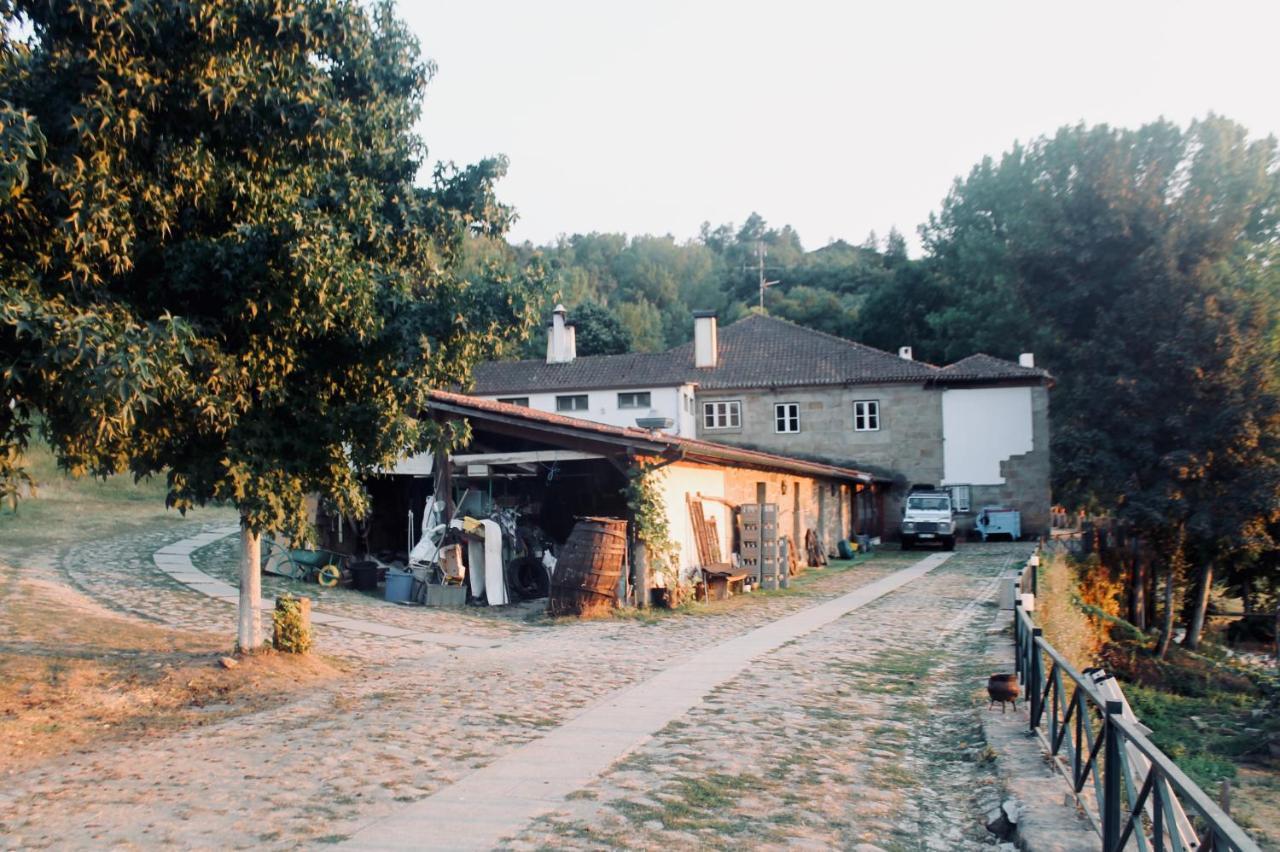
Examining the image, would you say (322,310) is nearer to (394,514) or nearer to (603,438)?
(603,438)

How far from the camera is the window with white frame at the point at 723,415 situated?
42.3m

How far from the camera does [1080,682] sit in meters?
6.34

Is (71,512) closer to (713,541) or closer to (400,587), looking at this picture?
(400,587)

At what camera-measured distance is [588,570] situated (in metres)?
Answer: 15.6

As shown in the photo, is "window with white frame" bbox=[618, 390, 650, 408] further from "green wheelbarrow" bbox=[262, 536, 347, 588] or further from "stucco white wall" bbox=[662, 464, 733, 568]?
"green wheelbarrow" bbox=[262, 536, 347, 588]

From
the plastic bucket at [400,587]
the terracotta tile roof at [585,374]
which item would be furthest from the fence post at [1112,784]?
the terracotta tile roof at [585,374]

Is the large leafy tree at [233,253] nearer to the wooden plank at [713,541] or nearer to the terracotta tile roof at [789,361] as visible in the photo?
the wooden plank at [713,541]

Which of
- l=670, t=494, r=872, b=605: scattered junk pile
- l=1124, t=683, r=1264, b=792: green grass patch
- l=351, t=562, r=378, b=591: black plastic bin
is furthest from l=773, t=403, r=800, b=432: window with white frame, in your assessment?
l=351, t=562, r=378, b=591: black plastic bin

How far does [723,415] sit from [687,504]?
23798 mm

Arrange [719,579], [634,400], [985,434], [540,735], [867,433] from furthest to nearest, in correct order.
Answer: [634,400]
[867,433]
[985,434]
[719,579]
[540,735]

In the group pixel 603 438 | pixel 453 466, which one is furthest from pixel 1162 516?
pixel 453 466

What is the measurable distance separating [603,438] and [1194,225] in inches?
639

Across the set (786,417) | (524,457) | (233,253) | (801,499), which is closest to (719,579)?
(524,457)

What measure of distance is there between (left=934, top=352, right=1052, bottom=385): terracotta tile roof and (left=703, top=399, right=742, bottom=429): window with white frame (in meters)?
8.06
